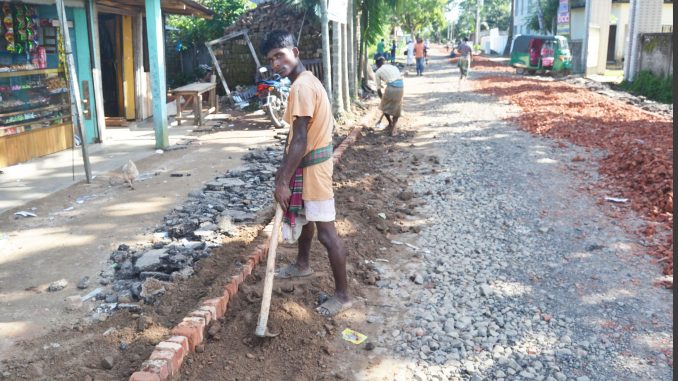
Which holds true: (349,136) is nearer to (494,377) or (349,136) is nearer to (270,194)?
(270,194)

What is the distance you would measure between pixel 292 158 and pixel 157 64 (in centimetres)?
669

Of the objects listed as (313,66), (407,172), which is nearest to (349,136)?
(407,172)

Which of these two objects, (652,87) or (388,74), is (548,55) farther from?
(388,74)

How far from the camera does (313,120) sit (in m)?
3.90

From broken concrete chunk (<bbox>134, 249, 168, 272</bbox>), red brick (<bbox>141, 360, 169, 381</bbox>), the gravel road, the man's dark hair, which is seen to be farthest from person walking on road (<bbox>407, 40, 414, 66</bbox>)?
red brick (<bbox>141, 360, 169, 381</bbox>)

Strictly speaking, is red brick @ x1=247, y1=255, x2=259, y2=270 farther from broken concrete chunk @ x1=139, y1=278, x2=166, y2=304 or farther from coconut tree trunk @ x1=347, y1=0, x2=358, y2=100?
coconut tree trunk @ x1=347, y1=0, x2=358, y2=100

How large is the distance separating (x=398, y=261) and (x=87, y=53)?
7249 millimetres

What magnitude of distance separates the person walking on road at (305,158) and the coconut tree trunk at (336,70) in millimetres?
8893

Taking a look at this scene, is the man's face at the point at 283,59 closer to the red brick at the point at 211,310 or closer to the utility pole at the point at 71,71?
the red brick at the point at 211,310

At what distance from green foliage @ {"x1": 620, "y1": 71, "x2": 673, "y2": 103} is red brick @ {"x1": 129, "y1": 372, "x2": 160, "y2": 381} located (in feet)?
58.8

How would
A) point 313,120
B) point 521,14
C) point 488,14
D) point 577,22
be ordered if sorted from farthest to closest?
point 488,14
point 521,14
point 577,22
point 313,120

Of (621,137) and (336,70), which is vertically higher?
(336,70)

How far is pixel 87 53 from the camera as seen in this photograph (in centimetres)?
996

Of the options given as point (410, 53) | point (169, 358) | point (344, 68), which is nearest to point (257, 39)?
point (344, 68)
